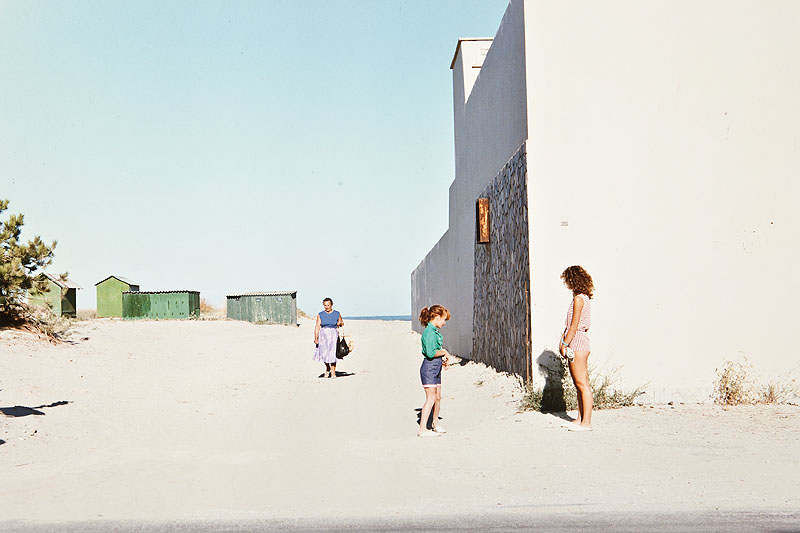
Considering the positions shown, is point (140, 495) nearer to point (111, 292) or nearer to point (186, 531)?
point (186, 531)

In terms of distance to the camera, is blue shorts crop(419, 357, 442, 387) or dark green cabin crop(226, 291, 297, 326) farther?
dark green cabin crop(226, 291, 297, 326)

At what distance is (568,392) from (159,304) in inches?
1321

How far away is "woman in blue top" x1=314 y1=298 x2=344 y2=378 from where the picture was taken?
47.3 feet

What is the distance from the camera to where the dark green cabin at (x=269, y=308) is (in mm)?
40781

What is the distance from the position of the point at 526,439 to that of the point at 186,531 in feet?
13.1

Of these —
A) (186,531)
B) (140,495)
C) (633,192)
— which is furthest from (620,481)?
(633,192)

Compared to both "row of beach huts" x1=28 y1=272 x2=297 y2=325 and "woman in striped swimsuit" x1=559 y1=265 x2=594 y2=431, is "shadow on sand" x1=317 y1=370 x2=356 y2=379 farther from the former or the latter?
"row of beach huts" x1=28 y1=272 x2=297 y2=325

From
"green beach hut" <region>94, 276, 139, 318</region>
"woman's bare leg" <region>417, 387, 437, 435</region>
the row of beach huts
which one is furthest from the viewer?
"green beach hut" <region>94, 276, 139, 318</region>

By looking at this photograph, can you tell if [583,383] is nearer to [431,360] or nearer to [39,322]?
[431,360]

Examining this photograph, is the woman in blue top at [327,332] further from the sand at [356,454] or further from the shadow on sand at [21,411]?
the shadow on sand at [21,411]

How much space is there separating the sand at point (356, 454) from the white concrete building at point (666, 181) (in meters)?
0.92

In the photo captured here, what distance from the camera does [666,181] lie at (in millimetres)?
9484

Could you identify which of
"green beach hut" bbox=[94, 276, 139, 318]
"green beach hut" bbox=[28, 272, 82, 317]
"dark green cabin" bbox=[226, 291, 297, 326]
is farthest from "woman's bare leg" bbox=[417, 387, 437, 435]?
"green beach hut" bbox=[94, 276, 139, 318]

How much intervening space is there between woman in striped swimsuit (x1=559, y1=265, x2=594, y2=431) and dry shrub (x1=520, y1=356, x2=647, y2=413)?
1149 millimetres
